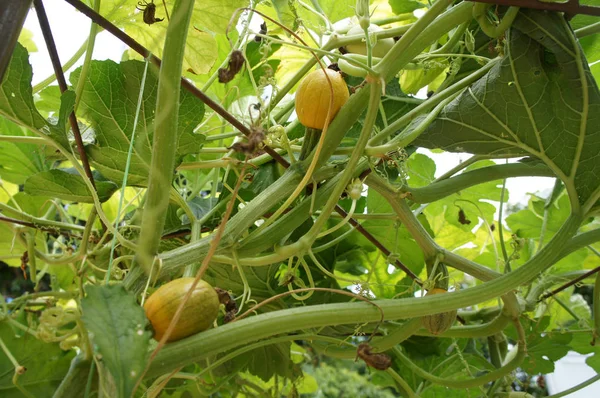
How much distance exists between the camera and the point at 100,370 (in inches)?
16.6

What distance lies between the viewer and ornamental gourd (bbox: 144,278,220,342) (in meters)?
0.44

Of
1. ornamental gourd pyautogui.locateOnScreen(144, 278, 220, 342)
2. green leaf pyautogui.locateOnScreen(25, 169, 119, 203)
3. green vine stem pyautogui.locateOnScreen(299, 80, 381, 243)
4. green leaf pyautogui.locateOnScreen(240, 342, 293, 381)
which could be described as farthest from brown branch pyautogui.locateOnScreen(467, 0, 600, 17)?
green leaf pyautogui.locateOnScreen(240, 342, 293, 381)

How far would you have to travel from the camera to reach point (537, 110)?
1.86 ft

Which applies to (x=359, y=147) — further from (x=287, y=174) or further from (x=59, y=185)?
(x=59, y=185)

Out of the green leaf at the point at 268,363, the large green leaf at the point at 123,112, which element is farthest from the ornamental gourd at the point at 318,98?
the green leaf at the point at 268,363

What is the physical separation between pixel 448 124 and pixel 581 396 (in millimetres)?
1742

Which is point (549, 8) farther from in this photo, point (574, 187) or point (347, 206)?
point (347, 206)

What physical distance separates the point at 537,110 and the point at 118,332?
0.45 m

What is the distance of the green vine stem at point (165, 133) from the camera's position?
41 centimetres

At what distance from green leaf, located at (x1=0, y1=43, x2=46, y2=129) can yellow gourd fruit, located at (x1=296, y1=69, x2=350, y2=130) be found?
0.26 metres

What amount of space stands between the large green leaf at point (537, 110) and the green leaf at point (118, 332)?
0.38 meters

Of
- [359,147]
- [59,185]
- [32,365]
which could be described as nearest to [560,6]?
[359,147]

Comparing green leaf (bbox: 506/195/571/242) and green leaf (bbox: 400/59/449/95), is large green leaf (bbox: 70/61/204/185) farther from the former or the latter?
green leaf (bbox: 506/195/571/242)

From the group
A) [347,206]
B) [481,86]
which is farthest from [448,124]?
[347,206]
